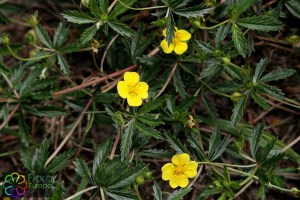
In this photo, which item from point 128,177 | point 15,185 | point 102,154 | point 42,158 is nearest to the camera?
point 128,177

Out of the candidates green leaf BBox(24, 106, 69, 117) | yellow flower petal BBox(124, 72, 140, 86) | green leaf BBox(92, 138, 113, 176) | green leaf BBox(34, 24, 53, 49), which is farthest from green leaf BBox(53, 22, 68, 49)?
green leaf BBox(92, 138, 113, 176)

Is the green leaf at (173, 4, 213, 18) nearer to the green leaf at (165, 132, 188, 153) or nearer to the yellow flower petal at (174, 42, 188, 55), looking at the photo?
the yellow flower petal at (174, 42, 188, 55)

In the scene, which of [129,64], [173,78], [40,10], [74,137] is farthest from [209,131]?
[40,10]

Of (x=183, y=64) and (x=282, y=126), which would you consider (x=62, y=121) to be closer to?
(x=183, y=64)

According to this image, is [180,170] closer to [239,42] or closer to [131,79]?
[131,79]

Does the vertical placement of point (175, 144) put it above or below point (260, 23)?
below

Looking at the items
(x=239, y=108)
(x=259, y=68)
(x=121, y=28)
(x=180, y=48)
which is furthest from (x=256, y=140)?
(x=121, y=28)

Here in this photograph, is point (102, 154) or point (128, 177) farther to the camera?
point (102, 154)
